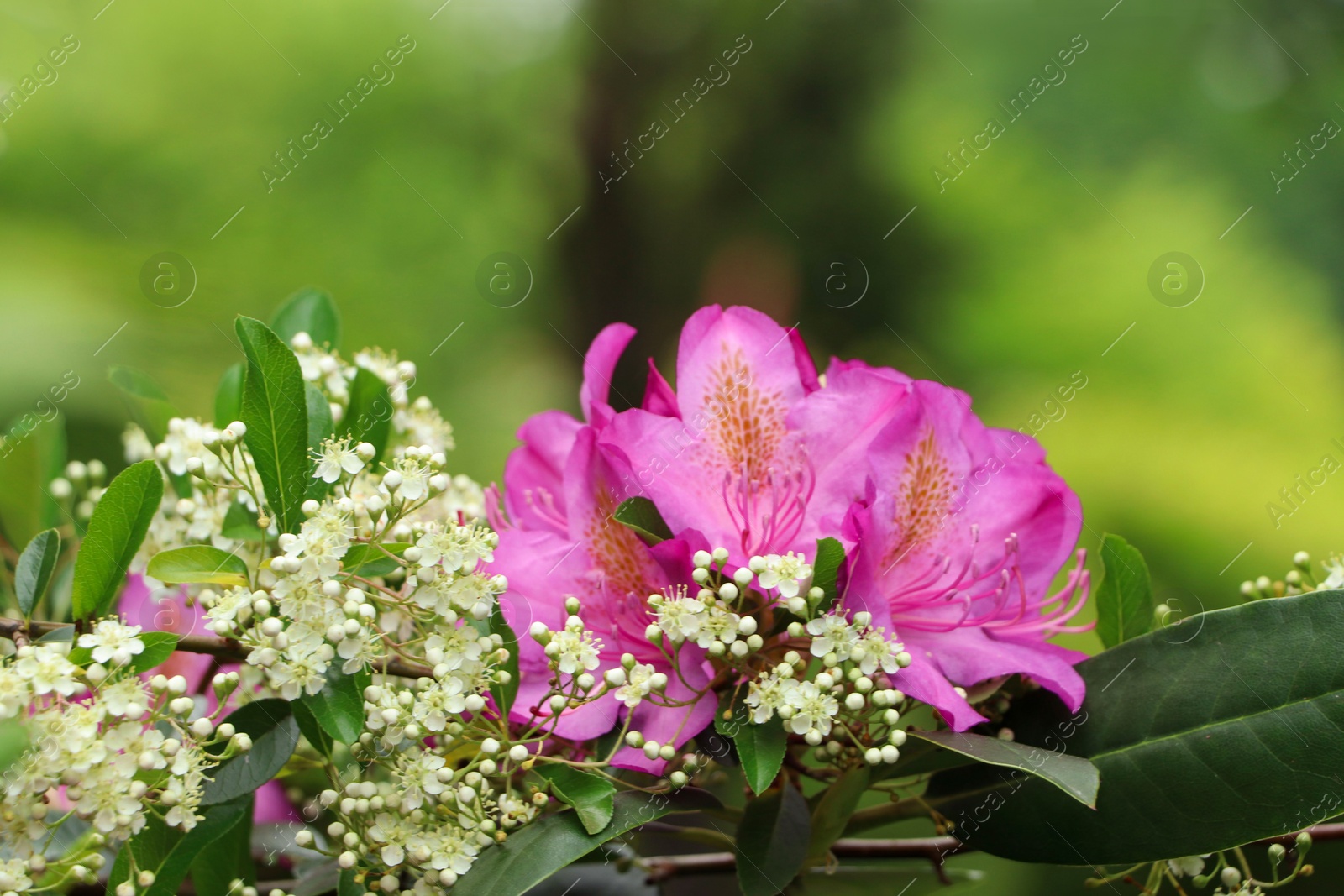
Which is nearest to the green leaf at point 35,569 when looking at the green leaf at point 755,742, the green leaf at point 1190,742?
the green leaf at point 755,742

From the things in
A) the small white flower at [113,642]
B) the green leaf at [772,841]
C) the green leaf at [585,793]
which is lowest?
the green leaf at [772,841]

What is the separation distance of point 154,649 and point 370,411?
0.19m

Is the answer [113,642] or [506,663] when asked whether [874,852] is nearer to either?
[506,663]

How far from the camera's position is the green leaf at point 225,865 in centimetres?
53

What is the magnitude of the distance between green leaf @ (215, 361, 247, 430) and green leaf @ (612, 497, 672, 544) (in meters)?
0.30

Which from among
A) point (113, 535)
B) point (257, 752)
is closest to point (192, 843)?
point (257, 752)

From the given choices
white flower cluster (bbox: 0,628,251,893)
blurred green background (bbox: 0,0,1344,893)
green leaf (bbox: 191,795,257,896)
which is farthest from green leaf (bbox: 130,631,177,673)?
blurred green background (bbox: 0,0,1344,893)

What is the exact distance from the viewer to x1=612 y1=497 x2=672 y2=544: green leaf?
18.5 inches

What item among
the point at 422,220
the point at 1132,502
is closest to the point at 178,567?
the point at 1132,502

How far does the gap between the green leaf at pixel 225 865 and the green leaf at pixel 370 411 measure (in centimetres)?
22

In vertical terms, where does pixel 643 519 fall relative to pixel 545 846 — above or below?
above

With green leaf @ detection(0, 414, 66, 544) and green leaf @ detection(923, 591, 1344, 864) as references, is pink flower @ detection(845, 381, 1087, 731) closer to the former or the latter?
green leaf @ detection(923, 591, 1344, 864)

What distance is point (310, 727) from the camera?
0.46m

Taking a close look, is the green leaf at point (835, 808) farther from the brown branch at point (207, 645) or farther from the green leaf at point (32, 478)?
the green leaf at point (32, 478)
